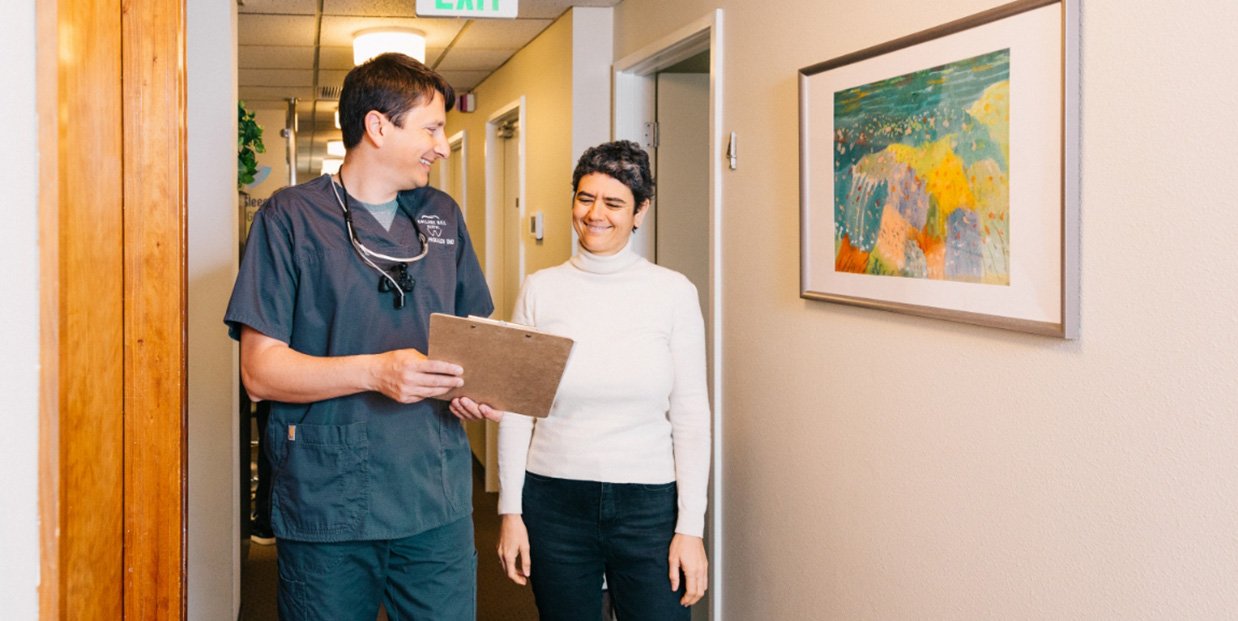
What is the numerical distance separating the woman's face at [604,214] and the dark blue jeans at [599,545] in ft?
1.63

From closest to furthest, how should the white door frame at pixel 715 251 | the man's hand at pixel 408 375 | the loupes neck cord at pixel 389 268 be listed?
the man's hand at pixel 408 375, the loupes neck cord at pixel 389 268, the white door frame at pixel 715 251

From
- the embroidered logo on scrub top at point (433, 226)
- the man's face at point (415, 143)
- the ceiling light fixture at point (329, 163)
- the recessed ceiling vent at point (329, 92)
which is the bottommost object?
the embroidered logo on scrub top at point (433, 226)

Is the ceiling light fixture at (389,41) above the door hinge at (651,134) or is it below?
above

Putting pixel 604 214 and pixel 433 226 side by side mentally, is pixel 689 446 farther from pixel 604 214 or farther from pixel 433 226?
pixel 433 226

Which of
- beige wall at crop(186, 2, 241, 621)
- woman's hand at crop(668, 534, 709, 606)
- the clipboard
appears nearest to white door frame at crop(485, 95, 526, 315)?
beige wall at crop(186, 2, 241, 621)

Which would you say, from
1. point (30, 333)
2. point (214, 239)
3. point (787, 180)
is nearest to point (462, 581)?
point (30, 333)

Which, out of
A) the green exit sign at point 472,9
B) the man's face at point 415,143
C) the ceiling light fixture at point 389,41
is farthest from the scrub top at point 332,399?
the ceiling light fixture at point 389,41

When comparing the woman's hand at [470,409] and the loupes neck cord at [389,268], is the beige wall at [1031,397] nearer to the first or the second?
the woman's hand at [470,409]

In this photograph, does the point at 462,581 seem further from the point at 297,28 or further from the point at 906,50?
the point at 297,28

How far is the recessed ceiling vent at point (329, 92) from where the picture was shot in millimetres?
6785

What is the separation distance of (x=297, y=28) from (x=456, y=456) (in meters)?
3.36

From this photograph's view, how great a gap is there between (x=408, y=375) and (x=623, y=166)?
757 mm

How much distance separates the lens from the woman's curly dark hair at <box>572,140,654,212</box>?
2121 millimetres

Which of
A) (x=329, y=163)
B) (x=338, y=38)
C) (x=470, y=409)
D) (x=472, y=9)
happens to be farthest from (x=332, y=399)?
(x=329, y=163)
